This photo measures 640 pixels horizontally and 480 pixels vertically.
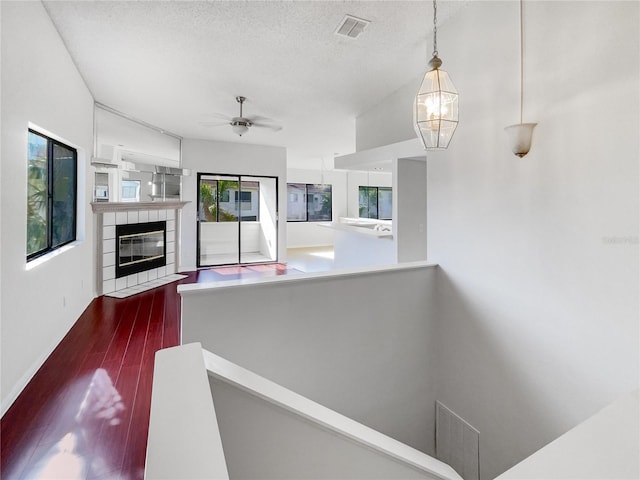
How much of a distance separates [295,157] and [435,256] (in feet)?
22.4

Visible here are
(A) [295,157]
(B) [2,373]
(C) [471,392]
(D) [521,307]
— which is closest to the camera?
(B) [2,373]

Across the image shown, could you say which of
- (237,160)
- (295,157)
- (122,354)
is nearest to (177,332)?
(122,354)

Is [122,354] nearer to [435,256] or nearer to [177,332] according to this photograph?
[177,332]

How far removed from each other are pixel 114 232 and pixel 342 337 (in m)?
4.41

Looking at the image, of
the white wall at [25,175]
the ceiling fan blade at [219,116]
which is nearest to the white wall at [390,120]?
the ceiling fan blade at [219,116]

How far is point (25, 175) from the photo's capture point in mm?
2482

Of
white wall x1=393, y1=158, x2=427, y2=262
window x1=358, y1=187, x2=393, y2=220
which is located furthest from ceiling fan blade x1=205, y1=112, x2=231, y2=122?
window x1=358, y1=187, x2=393, y2=220

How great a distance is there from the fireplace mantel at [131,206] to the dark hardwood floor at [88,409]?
177cm

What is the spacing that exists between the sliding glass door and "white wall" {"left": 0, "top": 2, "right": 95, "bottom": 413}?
149 inches

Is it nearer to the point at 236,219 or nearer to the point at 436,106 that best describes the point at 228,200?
the point at 236,219

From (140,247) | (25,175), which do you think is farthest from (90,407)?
(140,247)

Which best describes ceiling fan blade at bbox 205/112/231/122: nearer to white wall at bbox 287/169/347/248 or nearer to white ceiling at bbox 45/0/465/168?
white ceiling at bbox 45/0/465/168

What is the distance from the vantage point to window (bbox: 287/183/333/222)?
34.3 ft

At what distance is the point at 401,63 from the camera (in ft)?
12.1
